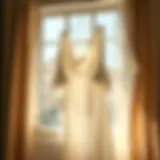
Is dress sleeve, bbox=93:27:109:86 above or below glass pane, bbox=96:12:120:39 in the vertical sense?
below

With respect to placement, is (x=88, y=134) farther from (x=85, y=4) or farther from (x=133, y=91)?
(x=85, y=4)

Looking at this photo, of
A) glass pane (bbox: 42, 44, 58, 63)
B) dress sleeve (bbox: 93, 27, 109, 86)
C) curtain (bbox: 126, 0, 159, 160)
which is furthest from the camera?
glass pane (bbox: 42, 44, 58, 63)

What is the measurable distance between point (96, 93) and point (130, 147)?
13.6 inches

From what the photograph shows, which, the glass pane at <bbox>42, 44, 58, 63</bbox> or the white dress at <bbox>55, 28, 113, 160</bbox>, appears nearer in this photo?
the white dress at <bbox>55, 28, 113, 160</bbox>

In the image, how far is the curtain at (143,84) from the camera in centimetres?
237

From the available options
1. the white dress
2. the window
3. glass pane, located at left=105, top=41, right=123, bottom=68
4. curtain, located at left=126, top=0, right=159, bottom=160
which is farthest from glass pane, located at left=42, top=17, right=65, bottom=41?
curtain, located at left=126, top=0, right=159, bottom=160

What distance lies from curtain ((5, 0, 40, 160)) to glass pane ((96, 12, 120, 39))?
0.37 meters

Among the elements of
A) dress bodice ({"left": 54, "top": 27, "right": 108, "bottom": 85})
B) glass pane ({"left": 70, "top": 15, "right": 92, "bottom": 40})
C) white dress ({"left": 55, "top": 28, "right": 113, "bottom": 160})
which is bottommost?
white dress ({"left": 55, "top": 28, "right": 113, "bottom": 160})

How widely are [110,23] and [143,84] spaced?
0.40 m

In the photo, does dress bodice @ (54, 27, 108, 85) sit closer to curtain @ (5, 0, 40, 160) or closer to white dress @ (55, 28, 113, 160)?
white dress @ (55, 28, 113, 160)

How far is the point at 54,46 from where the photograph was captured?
264cm

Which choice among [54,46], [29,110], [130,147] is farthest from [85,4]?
[130,147]

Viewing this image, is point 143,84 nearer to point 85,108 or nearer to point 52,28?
point 85,108

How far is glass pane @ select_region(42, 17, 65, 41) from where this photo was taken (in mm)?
2649
